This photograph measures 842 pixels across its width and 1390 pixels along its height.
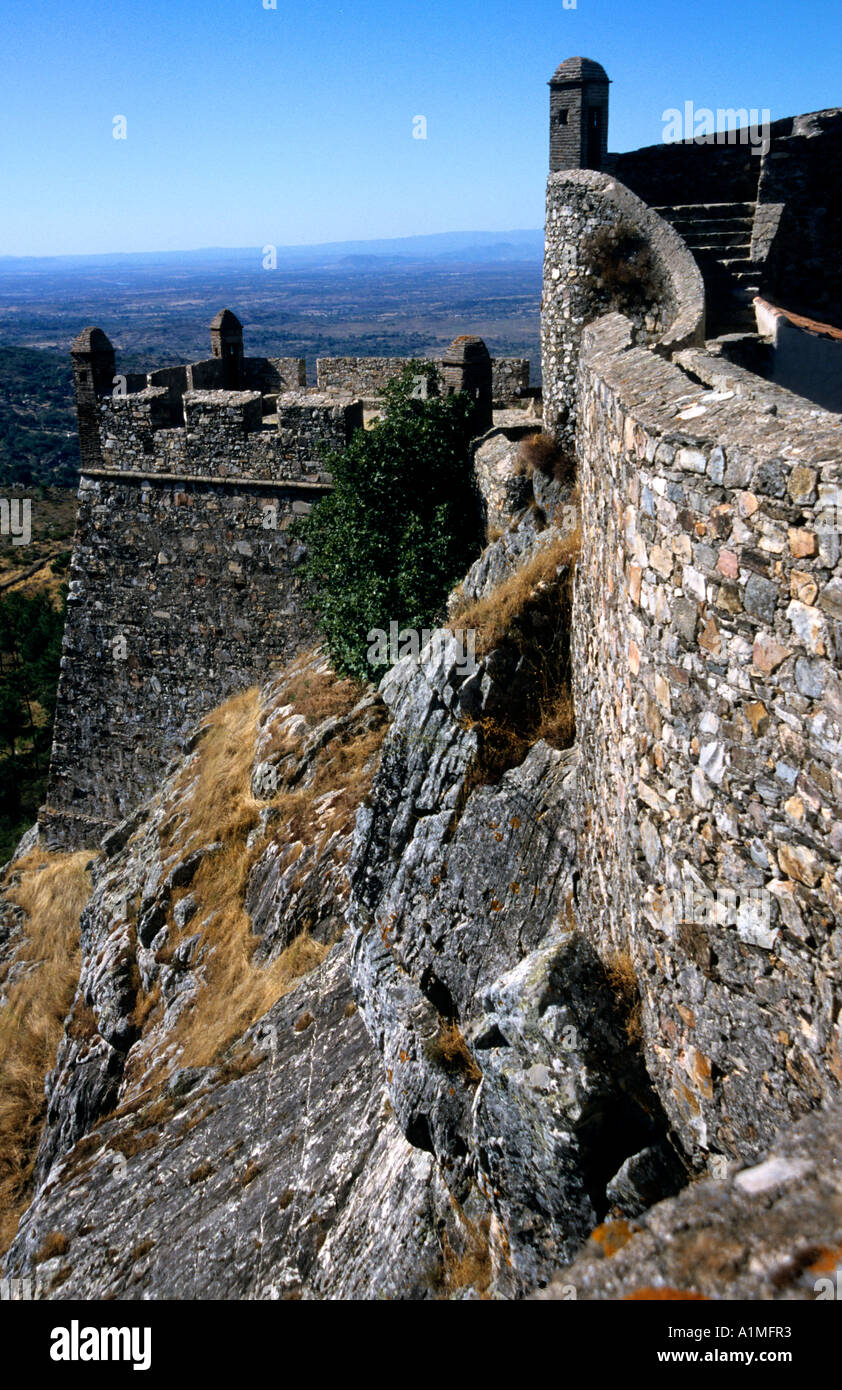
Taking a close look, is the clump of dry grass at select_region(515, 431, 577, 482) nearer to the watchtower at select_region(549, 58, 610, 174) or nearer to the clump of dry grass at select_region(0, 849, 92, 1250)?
the watchtower at select_region(549, 58, 610, 174)

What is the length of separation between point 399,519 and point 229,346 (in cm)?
617

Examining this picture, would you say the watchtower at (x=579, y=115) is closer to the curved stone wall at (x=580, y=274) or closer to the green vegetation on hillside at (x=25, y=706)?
the curved stone wall at (x=580, y=274)

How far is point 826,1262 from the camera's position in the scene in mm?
2199

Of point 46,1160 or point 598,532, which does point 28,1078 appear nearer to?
point 46,1160

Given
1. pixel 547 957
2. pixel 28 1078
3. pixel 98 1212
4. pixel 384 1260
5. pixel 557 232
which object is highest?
pixel 557 232

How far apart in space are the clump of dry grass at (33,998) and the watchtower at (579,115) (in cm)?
1188

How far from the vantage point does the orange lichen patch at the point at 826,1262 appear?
218cm

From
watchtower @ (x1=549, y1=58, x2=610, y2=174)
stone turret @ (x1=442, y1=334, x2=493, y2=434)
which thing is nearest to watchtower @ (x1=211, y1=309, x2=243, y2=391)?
stone turret @ (x1=442, y1=334, x2=493, y2=434)

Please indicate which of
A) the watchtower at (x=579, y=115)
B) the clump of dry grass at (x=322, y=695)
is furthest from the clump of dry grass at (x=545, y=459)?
the watchtower at (x=579, y=115)

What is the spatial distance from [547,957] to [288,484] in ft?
32.0

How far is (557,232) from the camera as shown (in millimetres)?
10016

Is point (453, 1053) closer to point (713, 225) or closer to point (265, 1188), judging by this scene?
point (265, 1188)

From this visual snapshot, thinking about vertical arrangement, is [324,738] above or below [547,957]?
below
